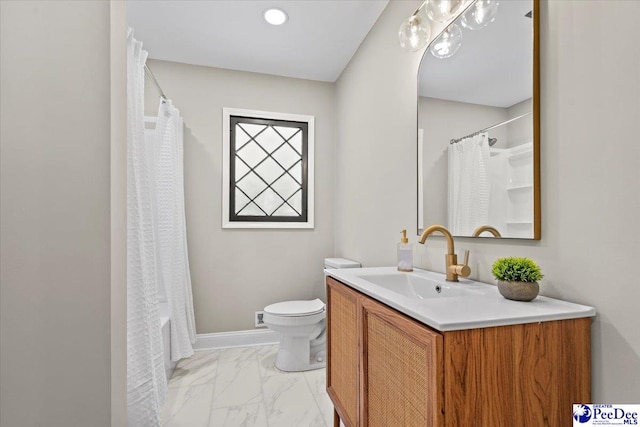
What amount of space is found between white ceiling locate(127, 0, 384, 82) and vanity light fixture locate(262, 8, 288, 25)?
0.11 feet

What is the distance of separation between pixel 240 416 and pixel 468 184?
1726mm

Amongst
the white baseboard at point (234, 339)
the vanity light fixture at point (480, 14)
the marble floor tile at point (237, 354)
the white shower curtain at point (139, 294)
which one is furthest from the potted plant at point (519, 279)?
the white baseboard at point (234, 339)

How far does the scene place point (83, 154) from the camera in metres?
0.98

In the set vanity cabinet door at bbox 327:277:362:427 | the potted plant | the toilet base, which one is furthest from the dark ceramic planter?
the toilet base

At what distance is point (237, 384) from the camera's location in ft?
6.93

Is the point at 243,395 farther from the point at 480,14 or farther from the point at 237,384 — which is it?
the point at 480,14

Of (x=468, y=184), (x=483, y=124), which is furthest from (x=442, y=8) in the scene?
(x=468, y=184)

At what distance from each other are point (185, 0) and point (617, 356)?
8.72 ft

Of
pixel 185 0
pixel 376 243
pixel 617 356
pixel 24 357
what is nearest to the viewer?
A: pixel 617 356

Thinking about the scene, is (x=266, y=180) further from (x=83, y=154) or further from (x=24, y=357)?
(x=24, y=357)

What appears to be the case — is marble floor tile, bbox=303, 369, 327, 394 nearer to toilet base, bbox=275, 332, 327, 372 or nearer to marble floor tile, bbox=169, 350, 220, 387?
toilet base, bbox=275, 332, 327, 372

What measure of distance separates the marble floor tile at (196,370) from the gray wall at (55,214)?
4.23 ft

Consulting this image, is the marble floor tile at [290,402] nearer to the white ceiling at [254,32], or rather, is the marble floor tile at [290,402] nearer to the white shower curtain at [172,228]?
the white shower curtain at [172,228]

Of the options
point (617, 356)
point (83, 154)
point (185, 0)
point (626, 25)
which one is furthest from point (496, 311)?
point (185, 0)
